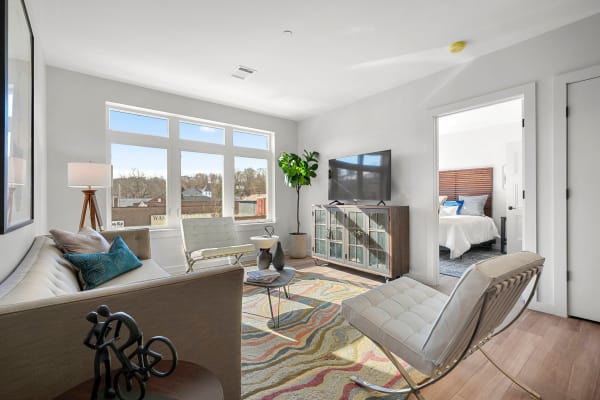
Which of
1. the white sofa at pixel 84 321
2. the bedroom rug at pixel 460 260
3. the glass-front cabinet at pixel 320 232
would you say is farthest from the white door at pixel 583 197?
the white sofa at pixel 84 321

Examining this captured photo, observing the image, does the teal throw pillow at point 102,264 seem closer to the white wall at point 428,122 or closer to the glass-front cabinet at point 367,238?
the glass-front cabinet at point 367,238

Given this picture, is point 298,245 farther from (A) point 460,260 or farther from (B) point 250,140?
(A) point 460,260

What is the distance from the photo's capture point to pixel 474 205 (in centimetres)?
579

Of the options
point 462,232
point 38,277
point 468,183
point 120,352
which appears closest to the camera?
point 120,352

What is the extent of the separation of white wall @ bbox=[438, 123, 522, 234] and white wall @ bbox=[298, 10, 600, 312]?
11.2ft

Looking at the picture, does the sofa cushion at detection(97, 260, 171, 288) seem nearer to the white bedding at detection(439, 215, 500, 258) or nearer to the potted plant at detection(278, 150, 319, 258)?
the potted plant at detection(278, 150, 319, 258)

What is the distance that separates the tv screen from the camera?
367cm

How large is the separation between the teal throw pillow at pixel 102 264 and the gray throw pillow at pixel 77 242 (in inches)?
4.0

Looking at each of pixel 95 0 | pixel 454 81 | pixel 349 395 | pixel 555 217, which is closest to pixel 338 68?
pixel 454 81

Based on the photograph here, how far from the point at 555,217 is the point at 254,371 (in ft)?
9.34

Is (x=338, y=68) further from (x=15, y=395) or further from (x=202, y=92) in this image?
(x=15, y=395)

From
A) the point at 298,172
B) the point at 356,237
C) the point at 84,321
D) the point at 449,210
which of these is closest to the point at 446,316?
the point at 84,321

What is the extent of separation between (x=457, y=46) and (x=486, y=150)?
163 inches

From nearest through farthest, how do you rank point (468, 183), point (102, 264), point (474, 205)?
point (102, 264) < point (474, 205) < point (468, 183)
